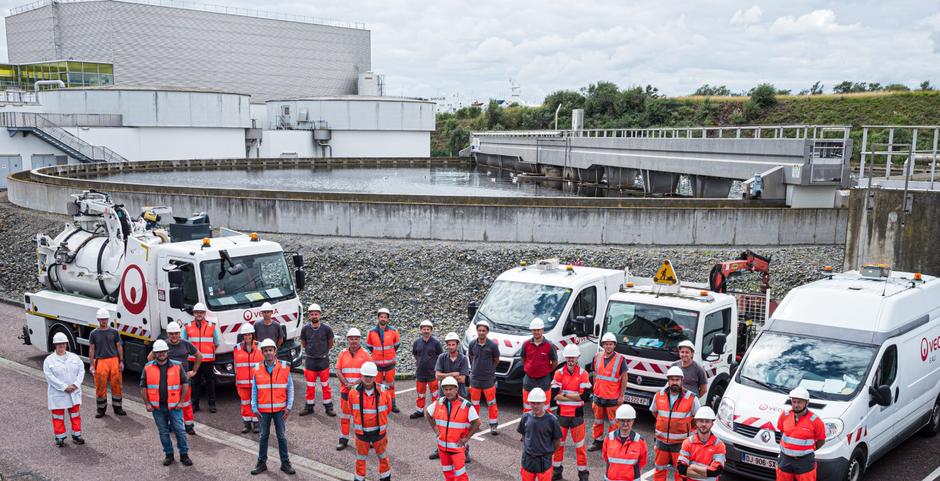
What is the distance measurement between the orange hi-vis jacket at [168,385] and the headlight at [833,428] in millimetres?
7811

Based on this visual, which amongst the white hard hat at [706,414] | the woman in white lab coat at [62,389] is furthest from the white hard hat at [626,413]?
the woman in white lab coat at [62,389]

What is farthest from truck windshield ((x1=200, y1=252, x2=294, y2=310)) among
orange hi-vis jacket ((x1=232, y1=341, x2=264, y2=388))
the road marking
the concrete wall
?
the concrete wall

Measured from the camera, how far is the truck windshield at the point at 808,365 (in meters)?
8.67

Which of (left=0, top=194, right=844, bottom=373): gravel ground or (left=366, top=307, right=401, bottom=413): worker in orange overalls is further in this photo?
(left=0, top=194, right=844, bottom=373): gravel ground

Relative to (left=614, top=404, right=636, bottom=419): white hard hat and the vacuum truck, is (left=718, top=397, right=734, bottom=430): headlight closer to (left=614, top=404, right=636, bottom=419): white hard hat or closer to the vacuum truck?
(left=614, top=404, right=636, bottom=419): white hard hat

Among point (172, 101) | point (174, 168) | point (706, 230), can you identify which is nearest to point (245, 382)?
point (706, 230)

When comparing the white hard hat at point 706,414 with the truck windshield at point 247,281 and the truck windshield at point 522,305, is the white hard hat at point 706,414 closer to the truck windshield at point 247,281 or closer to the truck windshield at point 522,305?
the truck windshield at point 522,305

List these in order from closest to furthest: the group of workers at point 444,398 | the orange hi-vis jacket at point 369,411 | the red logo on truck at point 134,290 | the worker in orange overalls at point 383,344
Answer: the group of workers at point 444,398, the orange hi-vis jacket at point 369,411, the worker in orange overalls at point 383,344, the red logo on truck at point 134,290

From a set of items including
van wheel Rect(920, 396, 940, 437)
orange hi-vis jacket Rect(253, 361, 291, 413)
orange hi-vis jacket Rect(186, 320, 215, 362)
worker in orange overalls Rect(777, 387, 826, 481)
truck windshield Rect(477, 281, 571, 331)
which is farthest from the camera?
truck windshield Rect(477, 281, 571, 331)

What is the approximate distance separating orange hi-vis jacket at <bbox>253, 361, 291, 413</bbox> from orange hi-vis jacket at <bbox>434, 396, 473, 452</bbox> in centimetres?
235

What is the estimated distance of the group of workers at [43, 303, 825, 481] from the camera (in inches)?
288

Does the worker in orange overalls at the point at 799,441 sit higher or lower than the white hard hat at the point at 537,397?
lower

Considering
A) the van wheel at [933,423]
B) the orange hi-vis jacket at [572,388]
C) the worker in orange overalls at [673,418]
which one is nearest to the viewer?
the worker in orange overalls at [673,418]

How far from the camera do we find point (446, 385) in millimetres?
7551
